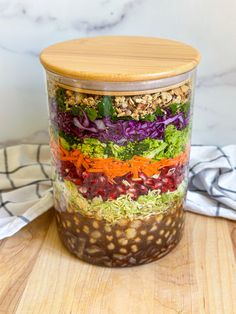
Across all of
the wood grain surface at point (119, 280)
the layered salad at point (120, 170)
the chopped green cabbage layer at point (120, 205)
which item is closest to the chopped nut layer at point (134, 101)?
the layered salad at point (120, 170)

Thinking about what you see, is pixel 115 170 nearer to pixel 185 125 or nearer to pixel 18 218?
pixel 185 125

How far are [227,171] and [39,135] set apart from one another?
1.29 ft

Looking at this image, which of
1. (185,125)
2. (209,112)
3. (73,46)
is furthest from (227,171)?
(73,46)

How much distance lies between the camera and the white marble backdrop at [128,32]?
87 cm

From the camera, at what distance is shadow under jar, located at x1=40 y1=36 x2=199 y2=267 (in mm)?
636

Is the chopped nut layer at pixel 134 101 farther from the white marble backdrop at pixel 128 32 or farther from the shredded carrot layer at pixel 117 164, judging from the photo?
the white marble backdrop at pixel 128 32

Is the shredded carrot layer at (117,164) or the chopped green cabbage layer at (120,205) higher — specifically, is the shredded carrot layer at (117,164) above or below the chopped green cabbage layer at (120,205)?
above

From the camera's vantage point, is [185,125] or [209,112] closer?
[185,125]

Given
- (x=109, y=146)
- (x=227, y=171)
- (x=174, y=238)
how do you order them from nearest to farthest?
(x=109, y=146) < (x=174, y=238) < (x=227, y=171)

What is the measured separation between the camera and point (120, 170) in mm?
673

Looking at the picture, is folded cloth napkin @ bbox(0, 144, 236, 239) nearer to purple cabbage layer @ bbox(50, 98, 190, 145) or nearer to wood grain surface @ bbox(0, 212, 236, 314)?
wood grain surface @ bbox(0, 212, 236, 314)

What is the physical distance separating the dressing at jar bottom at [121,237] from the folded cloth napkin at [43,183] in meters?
0.10

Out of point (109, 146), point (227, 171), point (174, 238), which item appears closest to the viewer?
point (109, 146)

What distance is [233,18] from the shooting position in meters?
0.86
